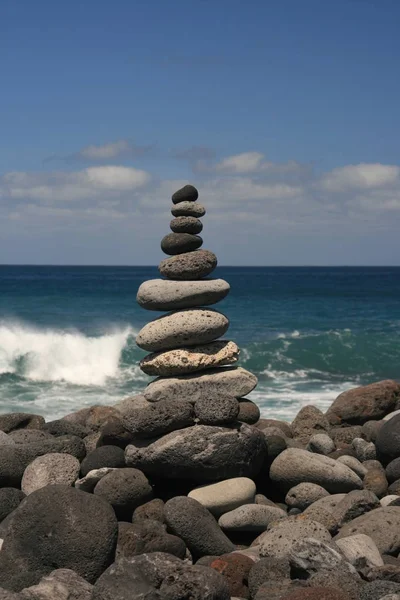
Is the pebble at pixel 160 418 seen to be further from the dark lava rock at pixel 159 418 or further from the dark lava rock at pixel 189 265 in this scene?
the dark lava rock at pixel 189 265

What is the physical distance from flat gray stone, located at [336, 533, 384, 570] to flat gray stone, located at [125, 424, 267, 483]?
6.51 feet

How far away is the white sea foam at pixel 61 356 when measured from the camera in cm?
2480

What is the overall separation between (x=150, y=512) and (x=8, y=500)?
5.35 ft

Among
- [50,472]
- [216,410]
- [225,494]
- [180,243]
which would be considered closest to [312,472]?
[225,494]

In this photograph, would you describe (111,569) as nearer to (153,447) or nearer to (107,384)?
(153,447)

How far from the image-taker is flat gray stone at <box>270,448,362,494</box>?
9.96m

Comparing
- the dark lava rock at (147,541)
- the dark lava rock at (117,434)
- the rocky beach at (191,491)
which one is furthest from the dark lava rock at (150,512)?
the dark lava rock at (117,434)

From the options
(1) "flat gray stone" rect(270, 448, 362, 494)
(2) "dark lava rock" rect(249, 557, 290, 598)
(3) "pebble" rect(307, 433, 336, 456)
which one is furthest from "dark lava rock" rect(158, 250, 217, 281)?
(2) "dark lava rock" rect(249, 557, 290, 598)

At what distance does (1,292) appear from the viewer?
207 ft

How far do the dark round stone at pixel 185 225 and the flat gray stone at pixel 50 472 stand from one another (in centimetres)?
321

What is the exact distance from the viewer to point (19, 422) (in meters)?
12.5

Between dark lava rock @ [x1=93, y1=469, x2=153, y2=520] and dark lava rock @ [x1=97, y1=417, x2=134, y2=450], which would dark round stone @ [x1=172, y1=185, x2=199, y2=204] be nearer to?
dark lava rock @ [x1=97, y1=417, x2=134, y2=450]

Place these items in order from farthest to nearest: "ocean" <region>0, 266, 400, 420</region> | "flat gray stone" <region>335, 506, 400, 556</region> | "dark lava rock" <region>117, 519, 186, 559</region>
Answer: "ocean" <region>0, 266, 400, 420</region> < "flat gray stone" <region>335, 506, 400, 556</region> < "dark lava rock" <region>117, 519, 186, 559</region>

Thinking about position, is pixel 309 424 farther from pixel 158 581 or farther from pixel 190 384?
pixel 158 581
